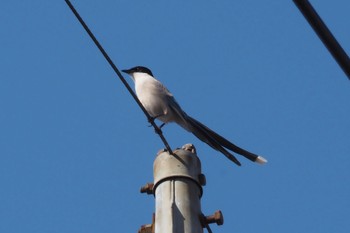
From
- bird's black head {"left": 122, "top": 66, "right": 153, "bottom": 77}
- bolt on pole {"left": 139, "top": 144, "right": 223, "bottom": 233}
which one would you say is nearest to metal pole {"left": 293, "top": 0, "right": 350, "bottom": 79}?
bolt on pole {"left": 139, "top": 144, "right": 223, "bottom": 233}

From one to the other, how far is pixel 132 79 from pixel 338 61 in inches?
239

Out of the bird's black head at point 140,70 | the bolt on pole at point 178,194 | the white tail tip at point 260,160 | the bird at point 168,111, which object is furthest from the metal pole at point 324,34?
the bird's black head at point 140,70

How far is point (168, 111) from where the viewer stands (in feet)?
24.8

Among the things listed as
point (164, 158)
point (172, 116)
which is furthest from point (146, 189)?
point (172, 116)

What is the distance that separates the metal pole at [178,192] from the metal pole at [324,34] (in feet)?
4.52

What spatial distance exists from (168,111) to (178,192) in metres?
3.60

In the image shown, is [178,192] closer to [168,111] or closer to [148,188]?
Result: [148,188]

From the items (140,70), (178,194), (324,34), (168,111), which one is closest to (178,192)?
(178,194)

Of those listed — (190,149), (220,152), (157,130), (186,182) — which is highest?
(220,152)

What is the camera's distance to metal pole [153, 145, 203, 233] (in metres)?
3.83

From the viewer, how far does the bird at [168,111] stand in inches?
241

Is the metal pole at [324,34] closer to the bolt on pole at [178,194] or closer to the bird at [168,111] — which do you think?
the bolt on pole at [178,194]

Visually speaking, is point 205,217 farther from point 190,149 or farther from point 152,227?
point 190,149

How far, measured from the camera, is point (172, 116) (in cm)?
754
